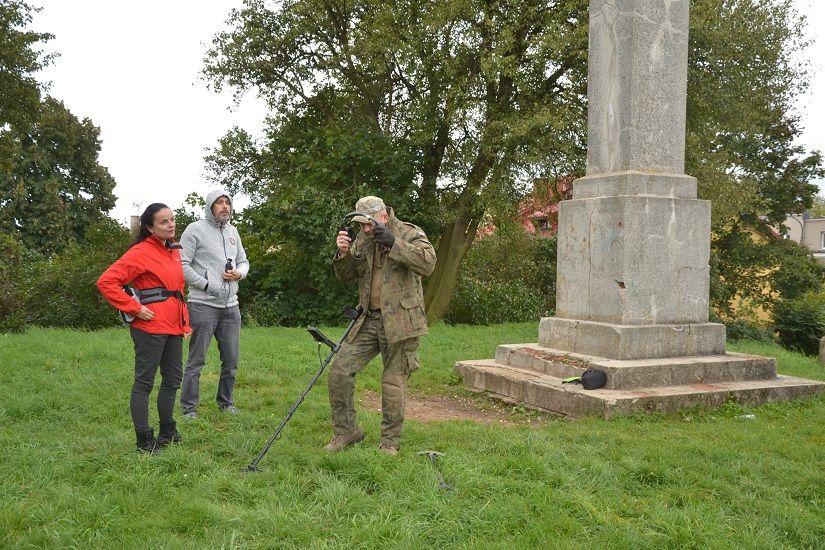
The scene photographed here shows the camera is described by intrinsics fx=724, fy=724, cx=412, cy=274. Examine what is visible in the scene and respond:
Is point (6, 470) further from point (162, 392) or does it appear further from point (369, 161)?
point (369, 161)

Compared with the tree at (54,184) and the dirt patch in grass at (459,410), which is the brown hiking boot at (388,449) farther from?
the tree at (54,184)

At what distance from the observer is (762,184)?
2461 centimetres

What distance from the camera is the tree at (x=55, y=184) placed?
35.5 m

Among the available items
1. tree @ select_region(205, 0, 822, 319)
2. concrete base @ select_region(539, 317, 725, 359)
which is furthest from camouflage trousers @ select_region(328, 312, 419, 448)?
tree @ select_region(205, 0, 822, 319)

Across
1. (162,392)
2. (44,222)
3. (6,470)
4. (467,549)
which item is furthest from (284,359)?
(44,222)

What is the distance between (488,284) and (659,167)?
41.3 ft

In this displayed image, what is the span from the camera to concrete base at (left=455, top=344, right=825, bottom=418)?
270 inches

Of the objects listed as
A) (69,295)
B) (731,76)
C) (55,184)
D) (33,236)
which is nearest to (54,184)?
(55,184)

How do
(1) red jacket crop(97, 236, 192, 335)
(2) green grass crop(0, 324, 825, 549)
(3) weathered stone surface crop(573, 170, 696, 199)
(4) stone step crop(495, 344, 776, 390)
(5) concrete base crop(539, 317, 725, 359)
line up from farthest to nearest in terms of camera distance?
(3) weathered stone surface crop(573, 170, 696, 199)
(5) concrete base crop(539, 317, 725, 359)
(4) stone step crop(495, 344, 776, 390)
(1) red jacket crop(97, 236, 192, 335)
(2) green grass crop(0, 324, 825, 549)

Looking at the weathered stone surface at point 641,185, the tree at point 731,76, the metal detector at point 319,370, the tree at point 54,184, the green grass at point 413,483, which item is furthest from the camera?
the tree at point 54,184

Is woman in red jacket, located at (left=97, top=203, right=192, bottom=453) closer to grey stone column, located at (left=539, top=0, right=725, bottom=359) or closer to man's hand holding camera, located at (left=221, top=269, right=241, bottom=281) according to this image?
man's hand holding camera, located at (left=221, top=269, right=241, bottom=281)

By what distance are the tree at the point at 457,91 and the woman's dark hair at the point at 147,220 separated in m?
9.51

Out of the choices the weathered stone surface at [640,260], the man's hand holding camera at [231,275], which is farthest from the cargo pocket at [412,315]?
the weathered stone surface at [640,260]

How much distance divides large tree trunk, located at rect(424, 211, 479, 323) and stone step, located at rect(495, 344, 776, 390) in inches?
354
